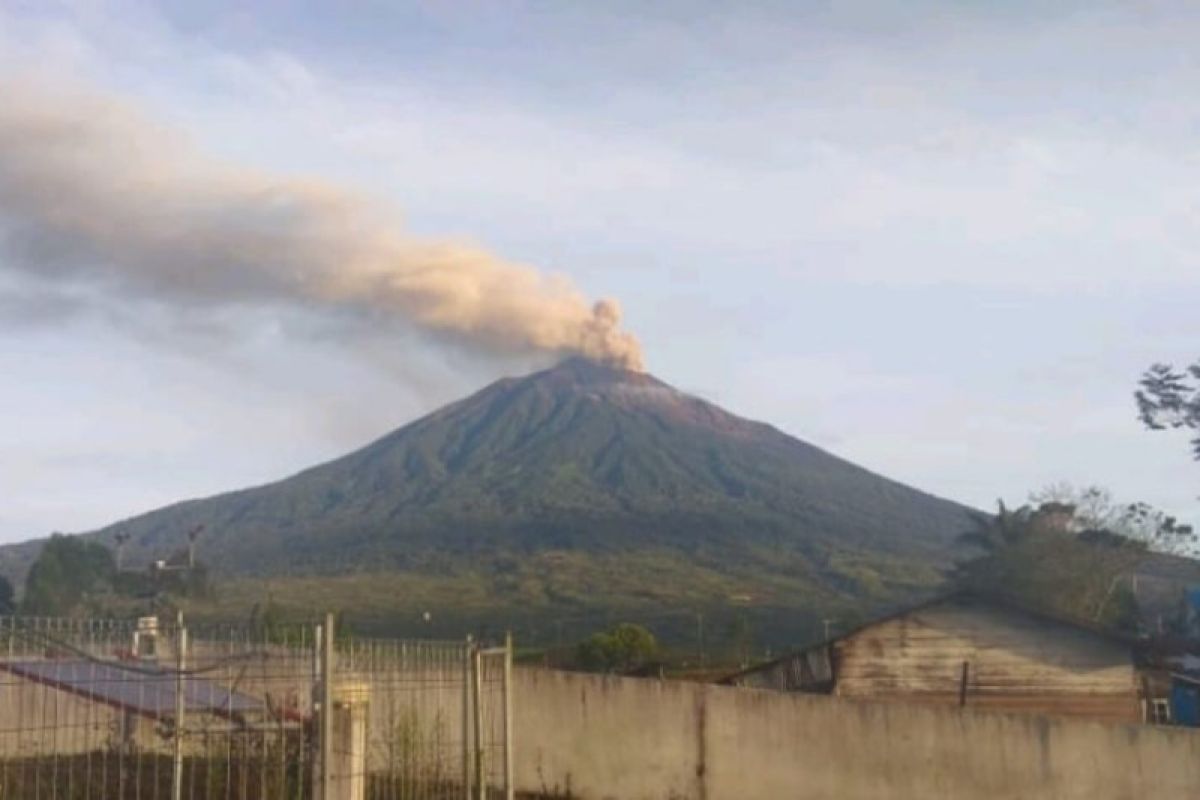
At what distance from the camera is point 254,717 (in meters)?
14.7

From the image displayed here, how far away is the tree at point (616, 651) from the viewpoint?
39188 millimetres

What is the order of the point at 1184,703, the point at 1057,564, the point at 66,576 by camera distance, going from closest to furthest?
1. the point at 1184,703
2. the point at 1057,564
3. the point at 66,576

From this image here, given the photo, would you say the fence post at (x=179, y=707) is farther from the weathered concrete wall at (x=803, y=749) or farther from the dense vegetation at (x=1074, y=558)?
the dense vegetation at (x=1074, y=558)

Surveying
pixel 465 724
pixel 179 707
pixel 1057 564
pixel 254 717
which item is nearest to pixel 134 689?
pixel 254 717

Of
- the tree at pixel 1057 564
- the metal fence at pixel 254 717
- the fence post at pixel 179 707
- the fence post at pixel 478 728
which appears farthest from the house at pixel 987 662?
the tree at pixel 1057 564

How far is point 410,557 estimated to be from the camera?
106500 mm

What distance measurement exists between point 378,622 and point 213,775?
54851mm

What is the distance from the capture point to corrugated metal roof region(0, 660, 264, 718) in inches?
506

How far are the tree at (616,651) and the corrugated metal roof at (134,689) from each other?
2446 centimetres

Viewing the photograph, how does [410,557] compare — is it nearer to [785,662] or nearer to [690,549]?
[690,549]

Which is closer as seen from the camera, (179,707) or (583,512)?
(179,707)

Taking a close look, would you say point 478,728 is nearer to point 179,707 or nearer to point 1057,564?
point 179,707

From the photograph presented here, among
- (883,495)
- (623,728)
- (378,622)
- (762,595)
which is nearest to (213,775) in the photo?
(623,728)

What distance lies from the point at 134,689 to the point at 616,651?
2653cm
